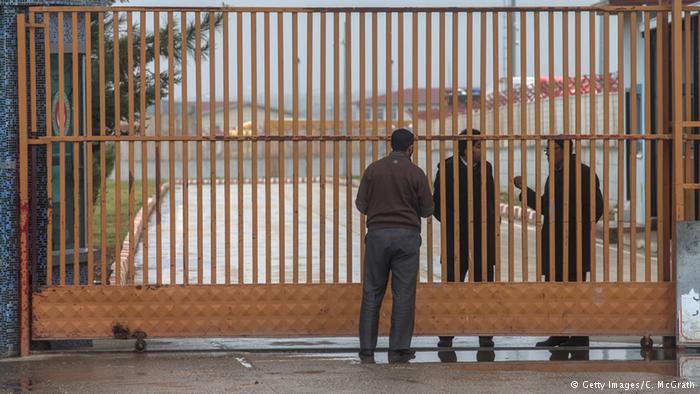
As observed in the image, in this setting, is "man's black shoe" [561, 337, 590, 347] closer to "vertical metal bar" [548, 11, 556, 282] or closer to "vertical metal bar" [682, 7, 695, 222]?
"vertical metal bar" [548, 11, 556, 282]

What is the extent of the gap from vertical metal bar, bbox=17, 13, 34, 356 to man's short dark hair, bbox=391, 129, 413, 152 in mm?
2618

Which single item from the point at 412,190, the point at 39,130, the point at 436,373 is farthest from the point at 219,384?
the point at 39,130

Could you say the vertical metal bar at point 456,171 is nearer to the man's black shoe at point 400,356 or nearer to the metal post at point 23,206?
the man's black shoe at point 400,356

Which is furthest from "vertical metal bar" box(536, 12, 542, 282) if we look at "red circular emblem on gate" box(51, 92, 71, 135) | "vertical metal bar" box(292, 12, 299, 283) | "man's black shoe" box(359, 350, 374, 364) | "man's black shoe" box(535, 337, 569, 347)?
"red circular emblem on gate" box(51, 92, 71, 135)

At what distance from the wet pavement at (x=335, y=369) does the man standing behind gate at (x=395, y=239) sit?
0.24 metres

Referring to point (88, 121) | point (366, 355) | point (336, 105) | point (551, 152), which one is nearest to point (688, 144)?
point (551, 152)

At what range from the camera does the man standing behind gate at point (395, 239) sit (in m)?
9.09

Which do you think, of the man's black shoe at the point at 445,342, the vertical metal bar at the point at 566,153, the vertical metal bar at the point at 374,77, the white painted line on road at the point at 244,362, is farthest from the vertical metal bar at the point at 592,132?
the white painted line on road at the point at 244,362

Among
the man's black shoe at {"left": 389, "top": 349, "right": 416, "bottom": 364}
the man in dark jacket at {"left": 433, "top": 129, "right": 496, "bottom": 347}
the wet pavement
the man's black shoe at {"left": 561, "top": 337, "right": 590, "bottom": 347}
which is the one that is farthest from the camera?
the man's black shoe at {"left": 561, "top": 337, "right": 590, "bottom": 347}

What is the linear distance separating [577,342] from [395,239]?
6.68ft

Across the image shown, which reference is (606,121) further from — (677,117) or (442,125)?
(442,125)

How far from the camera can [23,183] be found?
30.9 feet

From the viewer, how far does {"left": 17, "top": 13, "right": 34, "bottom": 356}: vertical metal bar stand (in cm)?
938

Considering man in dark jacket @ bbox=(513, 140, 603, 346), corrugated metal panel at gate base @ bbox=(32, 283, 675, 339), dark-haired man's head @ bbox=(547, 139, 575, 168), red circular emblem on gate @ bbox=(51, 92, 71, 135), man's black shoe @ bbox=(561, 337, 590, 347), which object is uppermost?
red circular emblem on gate @ bbox=(51, 92, 71, 135)
